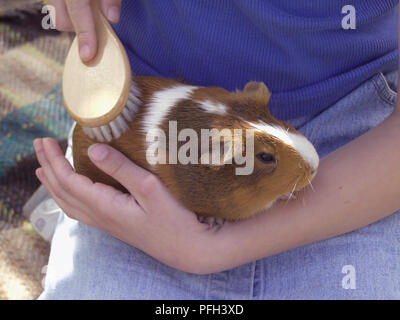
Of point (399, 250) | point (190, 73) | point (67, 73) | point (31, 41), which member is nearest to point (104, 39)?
point (67, 73)

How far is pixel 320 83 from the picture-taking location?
102cm

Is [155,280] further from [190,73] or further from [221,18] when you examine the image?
[221,18]

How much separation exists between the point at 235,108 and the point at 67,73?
1.06 ft

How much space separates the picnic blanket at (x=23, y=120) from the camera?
49.6 inches

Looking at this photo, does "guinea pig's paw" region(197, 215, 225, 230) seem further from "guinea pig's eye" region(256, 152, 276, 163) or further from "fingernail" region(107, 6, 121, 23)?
"fingernail" region(107, 6, 121, 23)

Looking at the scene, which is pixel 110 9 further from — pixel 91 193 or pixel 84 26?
pixel 91 193

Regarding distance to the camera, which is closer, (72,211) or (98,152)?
(98,152)

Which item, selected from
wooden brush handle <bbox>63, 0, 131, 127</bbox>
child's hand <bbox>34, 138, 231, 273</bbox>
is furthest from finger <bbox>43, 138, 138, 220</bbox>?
wooden brush handle <bbox>63, 0, 131, 127</bbox>

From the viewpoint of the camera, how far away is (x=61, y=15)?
945 mm

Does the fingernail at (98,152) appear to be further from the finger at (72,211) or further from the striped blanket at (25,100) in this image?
the striped blanket at (25,100)

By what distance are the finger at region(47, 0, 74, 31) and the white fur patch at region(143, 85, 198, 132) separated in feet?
0.81

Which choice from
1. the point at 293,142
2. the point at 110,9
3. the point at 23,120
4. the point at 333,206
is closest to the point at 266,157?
the point at 293,142

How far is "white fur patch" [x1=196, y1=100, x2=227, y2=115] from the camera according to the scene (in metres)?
0.85

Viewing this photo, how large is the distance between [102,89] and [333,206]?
0.49 m
